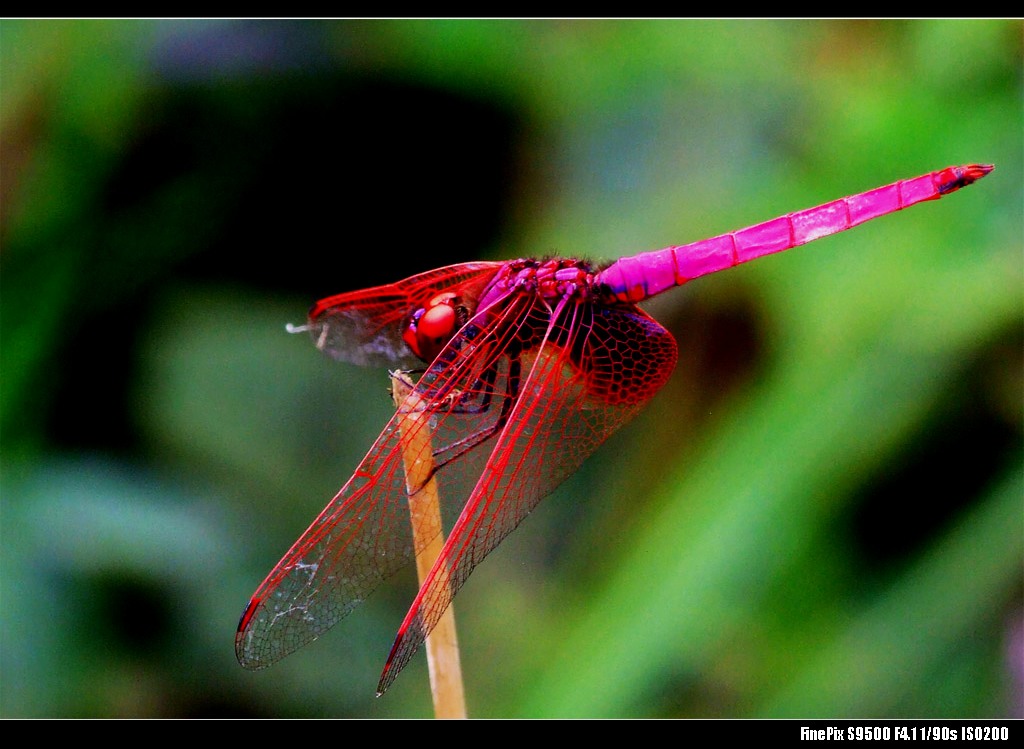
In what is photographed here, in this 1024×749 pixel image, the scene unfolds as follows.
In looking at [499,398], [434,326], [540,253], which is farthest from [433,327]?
[540,253]

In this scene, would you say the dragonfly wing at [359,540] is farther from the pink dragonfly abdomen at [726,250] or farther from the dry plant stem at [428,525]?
the pink dragonfly abdomen at [726,250]

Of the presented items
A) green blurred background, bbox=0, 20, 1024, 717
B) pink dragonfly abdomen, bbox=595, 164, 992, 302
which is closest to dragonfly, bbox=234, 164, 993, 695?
pink dragonfly abdomen, bbox=595, 164, 992, 302

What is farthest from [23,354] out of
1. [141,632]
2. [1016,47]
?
[1016,47]

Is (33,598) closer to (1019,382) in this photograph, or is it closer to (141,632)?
(141,632)

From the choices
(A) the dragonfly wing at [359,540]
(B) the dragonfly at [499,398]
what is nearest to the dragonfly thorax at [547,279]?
(B) the dragonfly at [499,398]

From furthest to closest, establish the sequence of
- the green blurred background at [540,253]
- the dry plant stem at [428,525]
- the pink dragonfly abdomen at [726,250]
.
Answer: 1. the green blurred background at [540,253]
2. the pink dragonfly abdomen at [726,250]
3. the dry plant stem at [428,525]

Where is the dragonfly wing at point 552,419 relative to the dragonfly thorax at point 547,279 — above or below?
below

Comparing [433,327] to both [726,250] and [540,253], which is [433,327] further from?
[540,253]
